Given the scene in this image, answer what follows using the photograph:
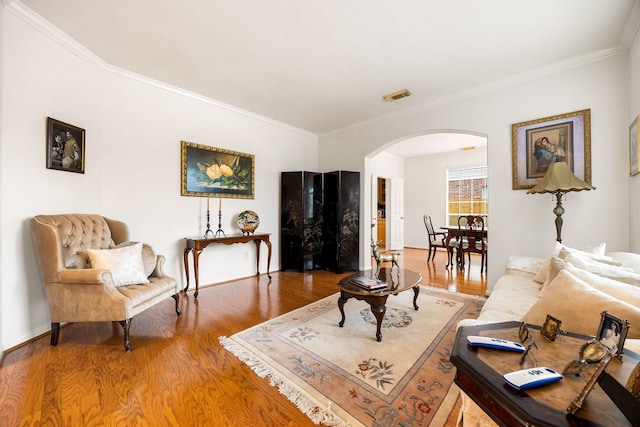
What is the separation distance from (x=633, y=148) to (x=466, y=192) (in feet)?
15.9

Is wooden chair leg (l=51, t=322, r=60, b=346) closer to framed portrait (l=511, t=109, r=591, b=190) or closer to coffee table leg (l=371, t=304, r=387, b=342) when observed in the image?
coffee table leg (l=371, t=304, r=387, b=342)

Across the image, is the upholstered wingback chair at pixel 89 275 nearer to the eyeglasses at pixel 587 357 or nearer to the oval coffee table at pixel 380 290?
the oval coffee table at pixel 380 290

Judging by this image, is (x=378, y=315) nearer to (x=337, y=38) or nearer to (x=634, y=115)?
(x=337, y=38)

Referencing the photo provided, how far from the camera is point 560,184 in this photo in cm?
264

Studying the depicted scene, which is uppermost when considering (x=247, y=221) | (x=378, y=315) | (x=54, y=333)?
(x=247, y=221)

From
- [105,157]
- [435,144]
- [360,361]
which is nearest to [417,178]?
[435,144]

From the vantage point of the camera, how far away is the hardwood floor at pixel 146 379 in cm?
142

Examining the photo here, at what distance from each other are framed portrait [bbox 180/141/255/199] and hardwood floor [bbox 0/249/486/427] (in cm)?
176

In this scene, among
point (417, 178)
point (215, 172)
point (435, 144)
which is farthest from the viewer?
point (417, 178)

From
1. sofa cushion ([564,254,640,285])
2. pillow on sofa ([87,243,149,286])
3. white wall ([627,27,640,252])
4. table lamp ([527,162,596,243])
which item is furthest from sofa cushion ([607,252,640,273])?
pillow on sofa ([87,243,149,286])

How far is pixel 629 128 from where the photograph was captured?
257 cm

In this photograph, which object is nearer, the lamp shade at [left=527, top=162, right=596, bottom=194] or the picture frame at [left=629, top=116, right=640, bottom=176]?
the picture frame at [left=629, top=116, right=640, bottom=176]

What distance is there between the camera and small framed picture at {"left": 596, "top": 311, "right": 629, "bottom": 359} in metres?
0.73

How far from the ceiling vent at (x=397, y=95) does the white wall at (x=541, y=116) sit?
0.52m
